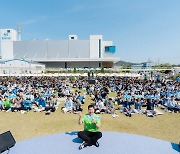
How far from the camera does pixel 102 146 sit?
6016 mm

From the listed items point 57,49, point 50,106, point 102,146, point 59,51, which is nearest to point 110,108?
point 50,106

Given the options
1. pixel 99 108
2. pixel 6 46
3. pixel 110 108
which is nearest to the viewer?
pixel 110 108

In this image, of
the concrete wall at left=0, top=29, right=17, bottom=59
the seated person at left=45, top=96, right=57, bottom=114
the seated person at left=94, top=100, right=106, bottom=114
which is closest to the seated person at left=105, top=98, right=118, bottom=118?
the seated person at left=94, top=100, right=106, bottom=114

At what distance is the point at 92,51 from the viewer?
69.5 meters

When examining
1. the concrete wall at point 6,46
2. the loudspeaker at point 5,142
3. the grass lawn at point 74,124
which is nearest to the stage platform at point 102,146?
the loudspeaker at point 5,142

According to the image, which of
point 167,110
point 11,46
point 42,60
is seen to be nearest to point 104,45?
point 42,60

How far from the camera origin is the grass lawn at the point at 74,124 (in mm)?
8391

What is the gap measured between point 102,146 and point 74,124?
3.75 metres

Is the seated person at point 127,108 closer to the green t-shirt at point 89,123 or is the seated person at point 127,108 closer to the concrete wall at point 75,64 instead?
the green t-shirt at point 89,123

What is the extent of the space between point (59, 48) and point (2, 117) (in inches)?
2330

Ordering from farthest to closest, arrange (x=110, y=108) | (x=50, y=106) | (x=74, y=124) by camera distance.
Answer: (x=50, y=106) → (x=110, y=108) → (x=74, y=124)

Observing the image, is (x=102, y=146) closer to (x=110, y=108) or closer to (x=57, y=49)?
(x=110, y=108)

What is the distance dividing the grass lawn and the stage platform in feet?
5.16

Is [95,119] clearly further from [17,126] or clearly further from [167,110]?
[167,110]
